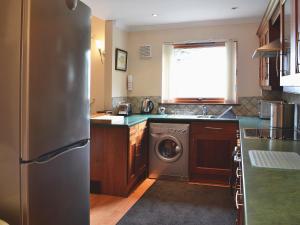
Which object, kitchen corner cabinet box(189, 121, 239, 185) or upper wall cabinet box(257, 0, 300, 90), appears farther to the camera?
kitchen corner cabinet box(189, 121, 239, 185)

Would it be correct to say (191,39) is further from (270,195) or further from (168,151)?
(270,195)

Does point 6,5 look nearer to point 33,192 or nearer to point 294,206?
point 33,192

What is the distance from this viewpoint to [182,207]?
9.60 feet

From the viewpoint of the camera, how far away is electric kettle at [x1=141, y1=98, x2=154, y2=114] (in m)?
4.46

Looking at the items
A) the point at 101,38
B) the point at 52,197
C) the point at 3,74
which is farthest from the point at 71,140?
the point at 101,38

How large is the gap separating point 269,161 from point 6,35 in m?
1.45

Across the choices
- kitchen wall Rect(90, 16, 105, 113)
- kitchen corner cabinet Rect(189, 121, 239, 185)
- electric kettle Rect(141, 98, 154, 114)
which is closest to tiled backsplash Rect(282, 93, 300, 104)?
kitchen corner cabinet Rect(189, 121, 239, 185)

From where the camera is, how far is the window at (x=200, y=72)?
423cm

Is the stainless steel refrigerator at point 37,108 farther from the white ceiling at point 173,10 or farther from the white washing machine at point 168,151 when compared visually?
the white washing machine at point 168,151

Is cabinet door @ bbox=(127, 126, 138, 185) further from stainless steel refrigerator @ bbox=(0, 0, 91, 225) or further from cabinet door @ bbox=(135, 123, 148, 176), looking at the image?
stainless steel refrigerator @ bbox=(0, 0, 91, 225)

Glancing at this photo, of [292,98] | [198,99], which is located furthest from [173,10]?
[292,98]

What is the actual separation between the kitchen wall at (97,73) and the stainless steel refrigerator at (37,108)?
8.93 ft

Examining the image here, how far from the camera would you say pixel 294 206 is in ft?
2.97

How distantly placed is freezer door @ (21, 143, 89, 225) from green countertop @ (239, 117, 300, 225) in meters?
0.93
